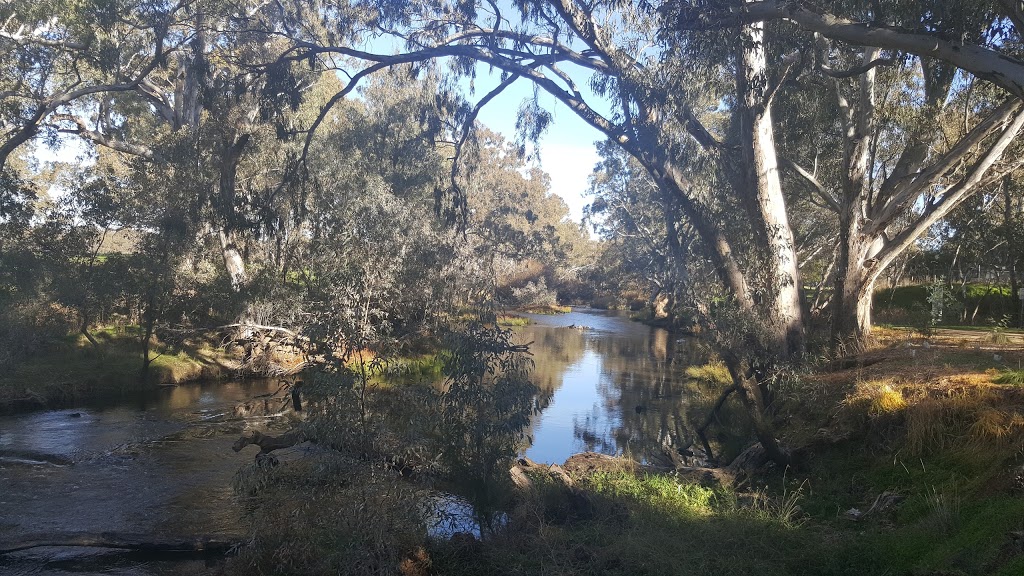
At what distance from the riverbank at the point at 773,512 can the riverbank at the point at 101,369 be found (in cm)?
866

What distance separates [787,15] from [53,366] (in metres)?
15.4

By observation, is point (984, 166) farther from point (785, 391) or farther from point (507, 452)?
point (507, 452)

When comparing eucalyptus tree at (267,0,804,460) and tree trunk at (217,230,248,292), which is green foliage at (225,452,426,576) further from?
tree trunk at (217,230,248,292)

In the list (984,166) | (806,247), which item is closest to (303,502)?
(984,166)

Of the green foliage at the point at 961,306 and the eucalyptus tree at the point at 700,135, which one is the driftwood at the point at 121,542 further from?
the green foliage at the point at 961,306

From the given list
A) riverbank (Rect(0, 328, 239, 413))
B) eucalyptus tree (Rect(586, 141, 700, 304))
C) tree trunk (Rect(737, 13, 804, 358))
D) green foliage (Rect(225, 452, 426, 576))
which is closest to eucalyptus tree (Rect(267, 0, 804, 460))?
tree trunk (Rect(737, 13, 804, 358))

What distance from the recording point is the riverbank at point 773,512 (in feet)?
16.5

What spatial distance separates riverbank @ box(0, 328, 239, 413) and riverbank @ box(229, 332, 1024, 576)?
341 inches

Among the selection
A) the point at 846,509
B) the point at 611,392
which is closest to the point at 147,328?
the point at 611,392

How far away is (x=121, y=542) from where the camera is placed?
21.2 feet

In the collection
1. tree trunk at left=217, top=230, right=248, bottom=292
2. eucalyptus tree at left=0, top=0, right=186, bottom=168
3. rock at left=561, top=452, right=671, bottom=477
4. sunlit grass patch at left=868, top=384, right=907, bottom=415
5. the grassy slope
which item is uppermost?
eucalyptus tree at left=0, top=0, right=186, bottom=168

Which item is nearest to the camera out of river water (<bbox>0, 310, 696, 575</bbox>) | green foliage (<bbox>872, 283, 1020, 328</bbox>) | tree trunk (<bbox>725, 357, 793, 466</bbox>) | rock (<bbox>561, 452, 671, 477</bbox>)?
river water (<bbox>0, 310, 696, 575</bbox>)

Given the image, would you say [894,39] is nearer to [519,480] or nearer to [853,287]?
[519,480]

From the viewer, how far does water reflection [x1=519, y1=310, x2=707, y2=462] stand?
11.8m
